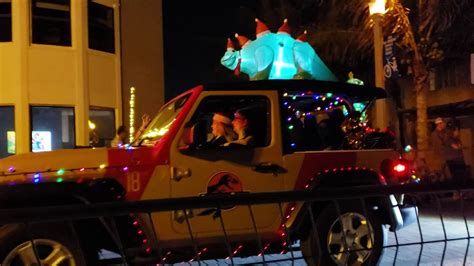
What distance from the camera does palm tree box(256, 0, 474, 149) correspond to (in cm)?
1479

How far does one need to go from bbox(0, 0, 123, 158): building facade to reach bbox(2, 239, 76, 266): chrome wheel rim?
408 inches

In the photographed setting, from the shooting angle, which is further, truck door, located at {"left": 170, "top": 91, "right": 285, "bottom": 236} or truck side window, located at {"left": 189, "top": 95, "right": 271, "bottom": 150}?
truck side window, located at {"left": 189, "top": 95, "right": 271, "bottom": 150}

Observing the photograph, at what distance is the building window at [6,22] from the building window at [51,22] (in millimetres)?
543

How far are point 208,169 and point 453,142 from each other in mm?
8894

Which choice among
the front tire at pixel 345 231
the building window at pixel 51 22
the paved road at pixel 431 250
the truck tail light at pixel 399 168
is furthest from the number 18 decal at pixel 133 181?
the building window at pixel 51 22

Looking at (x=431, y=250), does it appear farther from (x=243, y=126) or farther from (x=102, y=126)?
(x=102, y=126)

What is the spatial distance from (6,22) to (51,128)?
2.85 meters

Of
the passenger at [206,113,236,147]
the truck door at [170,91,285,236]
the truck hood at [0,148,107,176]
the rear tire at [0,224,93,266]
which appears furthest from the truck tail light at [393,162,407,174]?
the rear tire at [0,224,93,266]

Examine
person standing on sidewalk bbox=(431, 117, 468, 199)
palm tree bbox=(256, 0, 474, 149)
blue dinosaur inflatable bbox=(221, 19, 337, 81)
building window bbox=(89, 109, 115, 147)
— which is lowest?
person standing on sidewalk bbox=(431, 117, 468, 199)

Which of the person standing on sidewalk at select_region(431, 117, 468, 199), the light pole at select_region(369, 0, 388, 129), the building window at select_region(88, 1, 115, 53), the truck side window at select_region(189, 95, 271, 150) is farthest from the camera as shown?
the building window at select_region(88, 1, 115, 53)

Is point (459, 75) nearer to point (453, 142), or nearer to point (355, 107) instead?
point (453, 142)

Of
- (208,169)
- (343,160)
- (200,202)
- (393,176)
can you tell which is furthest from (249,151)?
(200,202)

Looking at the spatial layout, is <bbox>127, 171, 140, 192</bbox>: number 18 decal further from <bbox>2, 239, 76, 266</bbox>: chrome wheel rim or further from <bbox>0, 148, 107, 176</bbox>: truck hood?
<bbox>2, 239, 76, 266</bbox>: chrome wheel rim

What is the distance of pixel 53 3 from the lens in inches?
607
